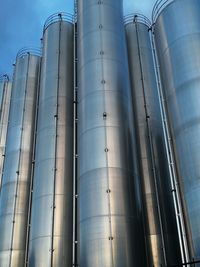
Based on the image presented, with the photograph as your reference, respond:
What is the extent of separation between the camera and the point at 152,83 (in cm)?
2508

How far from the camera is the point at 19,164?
25250 mm

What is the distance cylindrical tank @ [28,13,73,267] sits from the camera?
1920 centimetres

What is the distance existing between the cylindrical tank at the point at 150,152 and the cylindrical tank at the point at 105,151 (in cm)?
319

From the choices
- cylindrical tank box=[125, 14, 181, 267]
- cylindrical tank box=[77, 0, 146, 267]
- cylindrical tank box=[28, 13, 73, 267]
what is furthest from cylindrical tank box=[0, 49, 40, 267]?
cylindrical tank box=[125, 14, 181, 267]

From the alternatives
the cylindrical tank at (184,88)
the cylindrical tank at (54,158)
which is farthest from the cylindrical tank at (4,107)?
the cylindrical tank at (184,88)

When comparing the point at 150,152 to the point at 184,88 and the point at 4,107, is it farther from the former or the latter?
the point at 4,107

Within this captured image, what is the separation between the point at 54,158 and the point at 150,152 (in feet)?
19.5

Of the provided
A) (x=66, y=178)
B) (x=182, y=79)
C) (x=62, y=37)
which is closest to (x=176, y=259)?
(x=66, y=178)

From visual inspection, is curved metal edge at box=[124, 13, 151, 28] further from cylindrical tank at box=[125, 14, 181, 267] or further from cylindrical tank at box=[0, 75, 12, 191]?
cylindrical tank at box=[0, 75, 12, 191]

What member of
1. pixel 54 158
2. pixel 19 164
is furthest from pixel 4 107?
pixel 54 158

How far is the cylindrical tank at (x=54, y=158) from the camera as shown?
63.0ft

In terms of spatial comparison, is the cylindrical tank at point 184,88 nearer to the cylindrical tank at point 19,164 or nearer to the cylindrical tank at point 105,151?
the cylindrical tank at point 105,151

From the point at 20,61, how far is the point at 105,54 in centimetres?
1245

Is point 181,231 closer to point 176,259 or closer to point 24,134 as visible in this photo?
point 176,259
